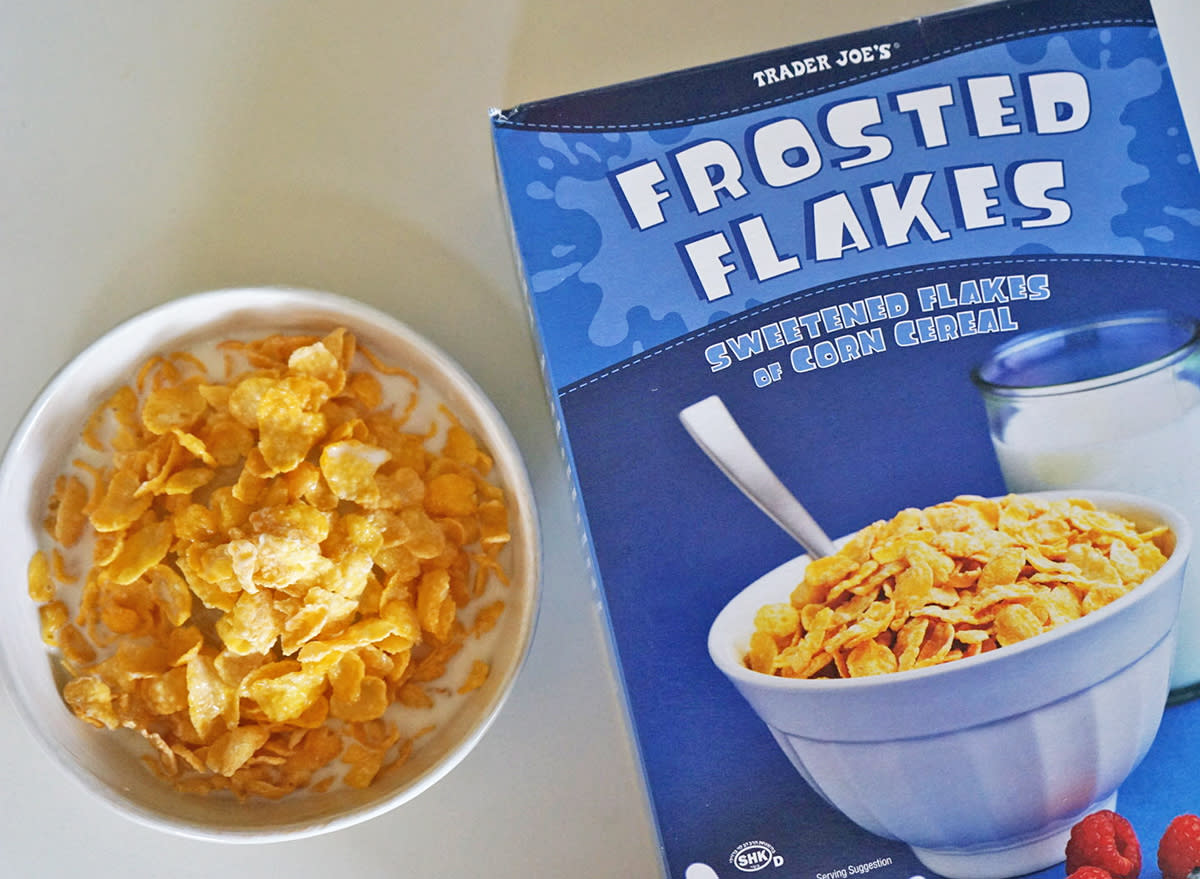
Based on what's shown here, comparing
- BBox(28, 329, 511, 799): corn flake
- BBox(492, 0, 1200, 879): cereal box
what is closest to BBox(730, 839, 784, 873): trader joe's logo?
BBox(492, 0, 1200, 879): cereal box

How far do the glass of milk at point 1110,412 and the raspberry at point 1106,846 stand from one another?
98mm

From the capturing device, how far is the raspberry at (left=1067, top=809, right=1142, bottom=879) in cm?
66

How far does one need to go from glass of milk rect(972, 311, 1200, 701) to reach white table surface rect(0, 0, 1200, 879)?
302mm

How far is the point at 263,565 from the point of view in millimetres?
708

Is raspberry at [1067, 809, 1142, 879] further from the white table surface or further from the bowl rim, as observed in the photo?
the white table surface

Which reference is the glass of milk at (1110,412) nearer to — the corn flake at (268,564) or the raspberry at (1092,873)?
the raspberry at (1092,873)

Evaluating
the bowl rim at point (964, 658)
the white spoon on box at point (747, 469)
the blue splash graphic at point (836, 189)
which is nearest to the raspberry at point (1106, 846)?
the bowl rim at point (964, 658)

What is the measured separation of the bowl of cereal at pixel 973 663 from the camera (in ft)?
2.05

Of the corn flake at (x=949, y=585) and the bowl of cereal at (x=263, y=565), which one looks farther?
the bowl of cereal at (x=263, y=565)

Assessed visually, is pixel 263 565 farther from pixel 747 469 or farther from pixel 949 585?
pixel 949 585

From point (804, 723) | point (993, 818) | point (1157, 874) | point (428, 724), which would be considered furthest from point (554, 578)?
point (1157, 874)

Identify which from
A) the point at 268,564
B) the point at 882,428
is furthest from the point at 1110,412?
the point at 268,564

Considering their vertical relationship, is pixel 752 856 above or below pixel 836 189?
below

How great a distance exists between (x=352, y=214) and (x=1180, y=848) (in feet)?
2.55
